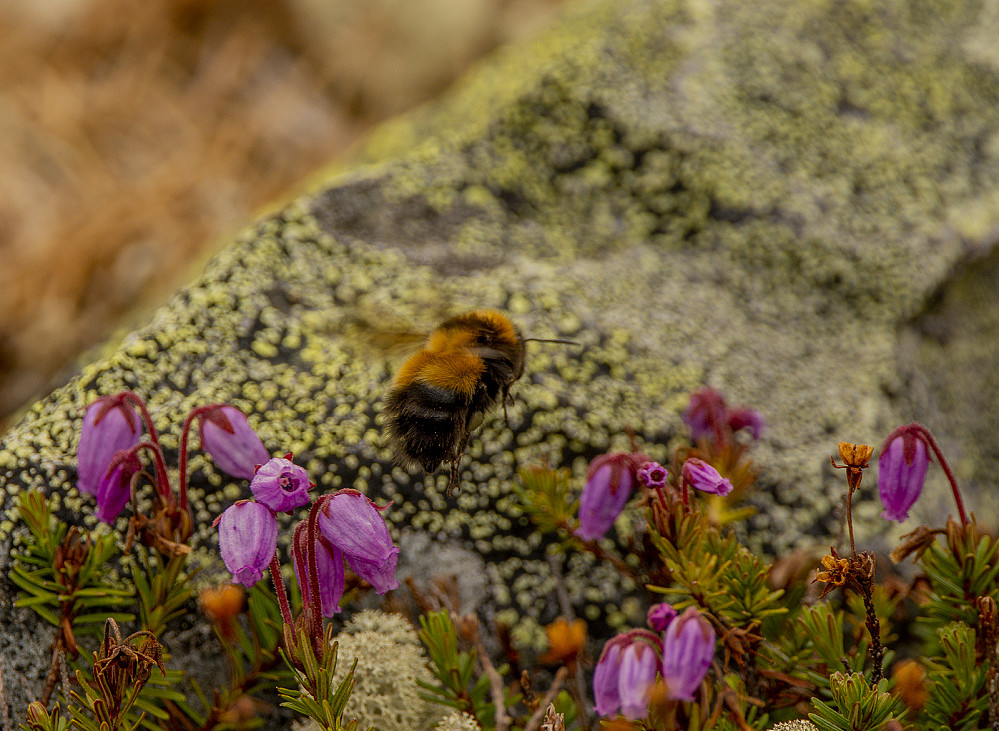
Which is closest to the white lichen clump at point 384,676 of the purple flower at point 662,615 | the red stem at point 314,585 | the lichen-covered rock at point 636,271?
the red stem at point 314,585

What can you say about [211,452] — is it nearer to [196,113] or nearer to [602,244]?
[602,244]

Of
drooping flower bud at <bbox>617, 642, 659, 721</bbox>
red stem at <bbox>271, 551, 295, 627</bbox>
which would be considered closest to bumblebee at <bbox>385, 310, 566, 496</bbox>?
red stem at <bbox>271, 551, 295, 627</bbox>

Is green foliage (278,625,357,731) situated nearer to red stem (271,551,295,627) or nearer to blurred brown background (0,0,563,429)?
red stem (271,551,295,627)

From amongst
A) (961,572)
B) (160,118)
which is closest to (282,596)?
(961,572)

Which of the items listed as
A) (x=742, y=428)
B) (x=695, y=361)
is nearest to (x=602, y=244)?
(x=695, y=361)

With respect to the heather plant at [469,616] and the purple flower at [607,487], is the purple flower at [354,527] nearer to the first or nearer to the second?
the heather plant at [469,616]

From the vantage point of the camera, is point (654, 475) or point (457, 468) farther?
point (457, 468)

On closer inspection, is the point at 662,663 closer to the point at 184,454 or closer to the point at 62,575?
the point at 184,454
